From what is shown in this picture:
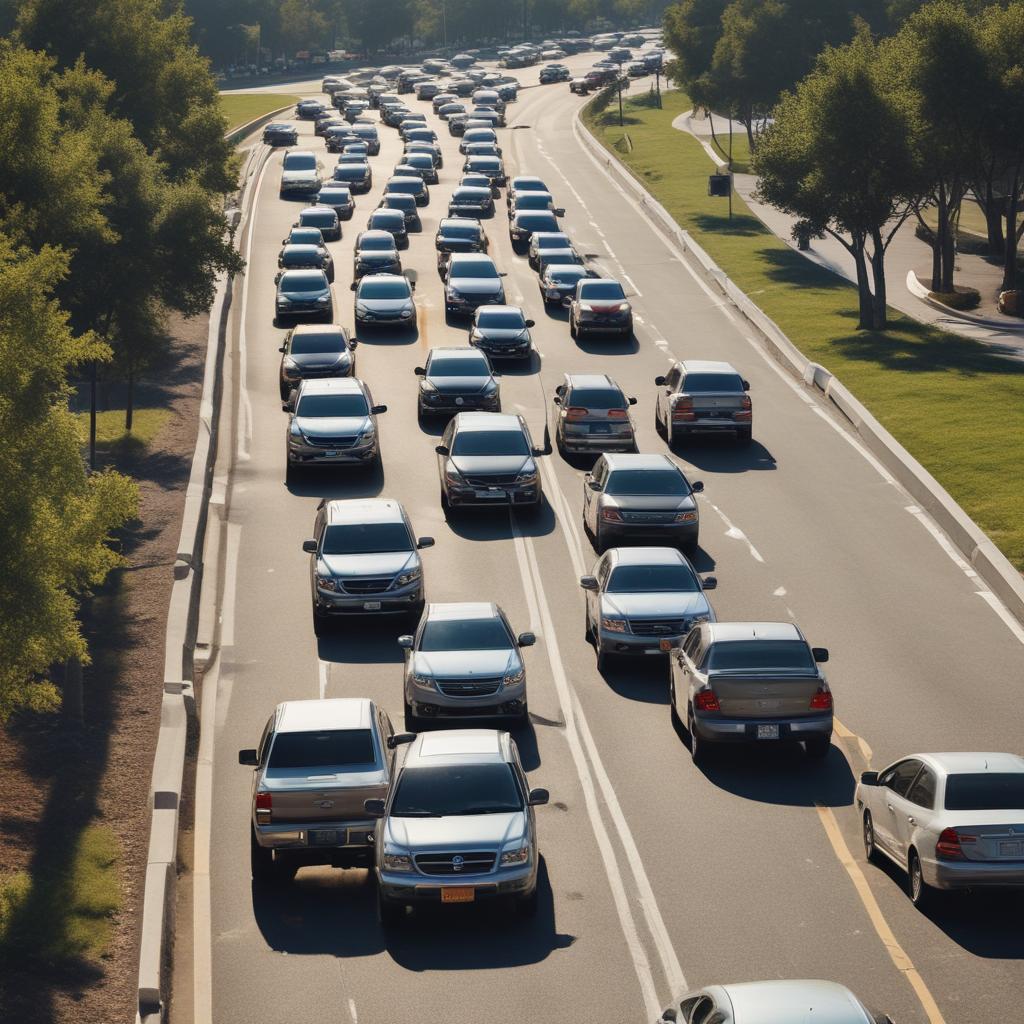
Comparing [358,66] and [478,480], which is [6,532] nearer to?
[478,480]

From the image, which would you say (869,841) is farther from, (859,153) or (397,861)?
(859,153)

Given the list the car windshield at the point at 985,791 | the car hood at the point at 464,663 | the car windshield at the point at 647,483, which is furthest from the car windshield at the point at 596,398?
the car windshield at the point at 985,791

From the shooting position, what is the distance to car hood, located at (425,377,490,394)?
3803 cm

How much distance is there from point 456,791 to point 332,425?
1834 cm

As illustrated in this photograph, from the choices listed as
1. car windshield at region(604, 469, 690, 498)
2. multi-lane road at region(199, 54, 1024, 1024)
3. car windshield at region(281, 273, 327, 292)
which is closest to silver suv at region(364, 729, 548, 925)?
multi-lane road at region(199, 54, 1024, 1024)

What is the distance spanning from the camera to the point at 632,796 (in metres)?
19.9

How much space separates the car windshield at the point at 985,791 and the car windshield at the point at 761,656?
4208 mm

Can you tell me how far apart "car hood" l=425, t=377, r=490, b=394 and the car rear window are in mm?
4497

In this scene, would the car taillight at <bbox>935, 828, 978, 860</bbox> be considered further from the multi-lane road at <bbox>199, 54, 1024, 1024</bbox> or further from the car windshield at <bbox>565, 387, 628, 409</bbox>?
the car windshield at <bbox>565, 387, 628, 409</bbox>

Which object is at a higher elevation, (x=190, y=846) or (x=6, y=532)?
(x=6, y=532)

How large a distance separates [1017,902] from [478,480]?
16495 mm

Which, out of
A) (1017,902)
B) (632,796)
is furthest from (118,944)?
(1017,902)

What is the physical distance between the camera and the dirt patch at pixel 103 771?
15.8 meters

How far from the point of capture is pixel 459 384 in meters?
38.1
